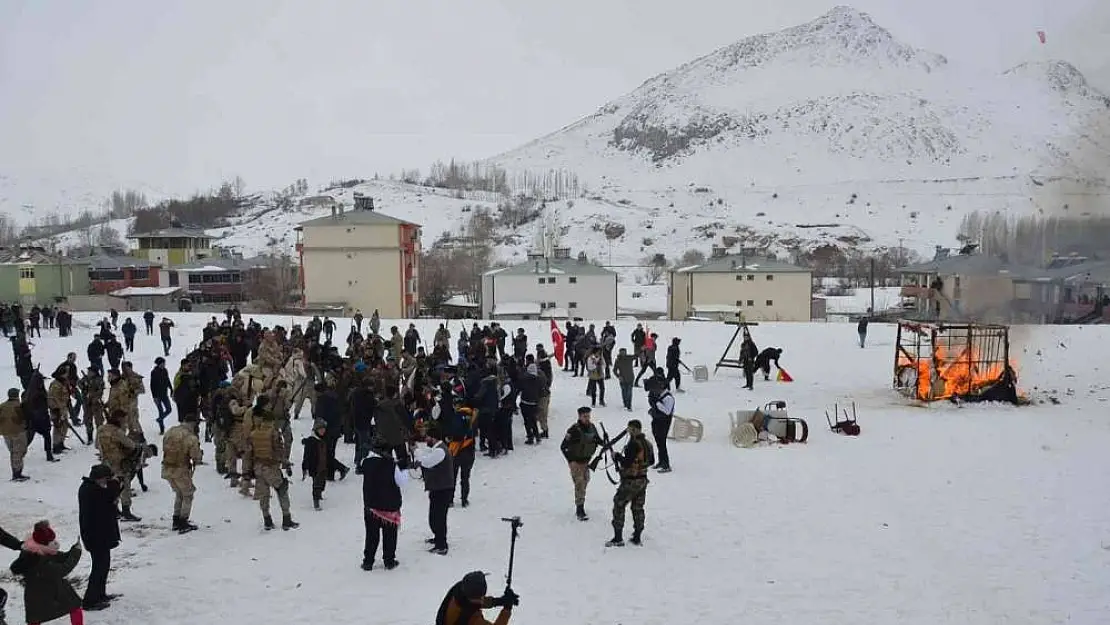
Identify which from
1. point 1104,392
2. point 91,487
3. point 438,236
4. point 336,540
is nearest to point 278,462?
point 336,540

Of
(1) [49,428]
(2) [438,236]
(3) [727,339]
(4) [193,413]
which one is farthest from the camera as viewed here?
(2) [438,236]

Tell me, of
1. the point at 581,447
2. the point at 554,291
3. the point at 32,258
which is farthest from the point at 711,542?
the point at 32,258

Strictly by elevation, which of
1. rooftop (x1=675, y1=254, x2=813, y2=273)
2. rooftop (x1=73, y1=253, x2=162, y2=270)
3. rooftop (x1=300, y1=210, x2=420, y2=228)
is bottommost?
rooftop (x1=675, y1=254, x2=813, y2=273)

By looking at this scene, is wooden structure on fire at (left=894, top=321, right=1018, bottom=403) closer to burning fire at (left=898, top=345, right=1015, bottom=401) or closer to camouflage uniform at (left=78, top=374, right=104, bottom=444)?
burning fire at (left=898, top=345, right=1015, bottom=401)

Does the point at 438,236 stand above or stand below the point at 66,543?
above

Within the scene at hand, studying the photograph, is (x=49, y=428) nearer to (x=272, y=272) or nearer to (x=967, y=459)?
(x=967, y=459)

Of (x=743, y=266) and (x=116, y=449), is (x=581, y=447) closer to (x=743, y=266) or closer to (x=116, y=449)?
(x=116, y=449)

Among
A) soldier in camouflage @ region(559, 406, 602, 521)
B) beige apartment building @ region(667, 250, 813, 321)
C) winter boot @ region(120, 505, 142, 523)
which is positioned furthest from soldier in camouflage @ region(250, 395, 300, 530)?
beige apartment building @ region(667, 250, 813, 321)

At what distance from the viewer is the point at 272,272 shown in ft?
269

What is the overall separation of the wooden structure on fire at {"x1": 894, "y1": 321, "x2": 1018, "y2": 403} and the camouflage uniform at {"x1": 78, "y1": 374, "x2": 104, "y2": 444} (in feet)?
64.3

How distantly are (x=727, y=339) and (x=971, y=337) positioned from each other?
1205cm

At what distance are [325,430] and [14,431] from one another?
5.42 meters

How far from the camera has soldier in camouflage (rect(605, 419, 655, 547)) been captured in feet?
36.0

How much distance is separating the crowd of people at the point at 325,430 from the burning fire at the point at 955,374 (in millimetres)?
6742
